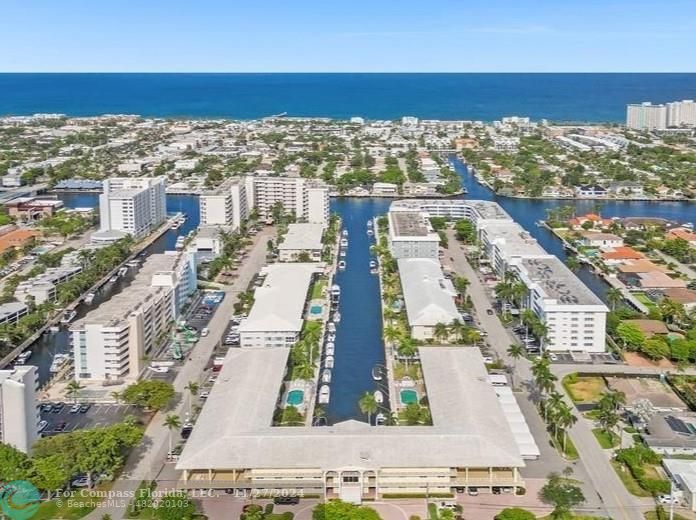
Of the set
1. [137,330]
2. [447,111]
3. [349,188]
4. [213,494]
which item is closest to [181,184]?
[349,188]

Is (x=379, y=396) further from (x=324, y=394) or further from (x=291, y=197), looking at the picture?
(x=291, y=197)

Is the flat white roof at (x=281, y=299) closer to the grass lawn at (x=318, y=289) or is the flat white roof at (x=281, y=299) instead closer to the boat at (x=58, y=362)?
the grass lawn at (x=318, y=289)

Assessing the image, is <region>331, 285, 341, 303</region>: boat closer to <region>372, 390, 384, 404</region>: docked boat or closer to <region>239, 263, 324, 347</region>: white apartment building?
<region>239, 263, 324, 347</region>: white apartment building

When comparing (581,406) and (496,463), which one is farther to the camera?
(581,406)

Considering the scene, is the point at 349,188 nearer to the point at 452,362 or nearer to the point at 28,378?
the point at 452,362

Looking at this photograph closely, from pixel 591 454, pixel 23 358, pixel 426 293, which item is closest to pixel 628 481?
pixel 591 454
